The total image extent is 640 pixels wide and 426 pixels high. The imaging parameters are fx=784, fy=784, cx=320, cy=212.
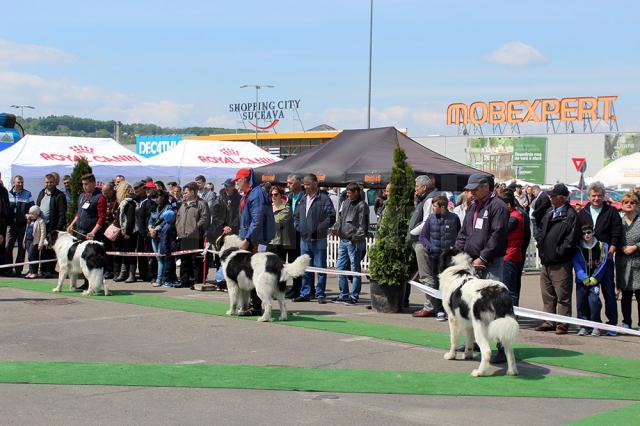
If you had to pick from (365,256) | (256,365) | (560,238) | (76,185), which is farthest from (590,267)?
(76,185)

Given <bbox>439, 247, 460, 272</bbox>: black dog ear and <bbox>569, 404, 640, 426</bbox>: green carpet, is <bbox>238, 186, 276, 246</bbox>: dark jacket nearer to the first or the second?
<bbox>439, 247, 460, 272</bbox>: black dog ear

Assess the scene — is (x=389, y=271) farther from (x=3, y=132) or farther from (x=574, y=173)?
(x=574, y=173)

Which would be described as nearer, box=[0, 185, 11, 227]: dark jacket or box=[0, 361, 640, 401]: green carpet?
box=[0, 361, 640, 401]: green carpet

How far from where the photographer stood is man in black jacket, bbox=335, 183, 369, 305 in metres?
13.6

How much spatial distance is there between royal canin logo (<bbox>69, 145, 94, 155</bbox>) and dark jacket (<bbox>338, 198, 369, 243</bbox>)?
1404 centimetres

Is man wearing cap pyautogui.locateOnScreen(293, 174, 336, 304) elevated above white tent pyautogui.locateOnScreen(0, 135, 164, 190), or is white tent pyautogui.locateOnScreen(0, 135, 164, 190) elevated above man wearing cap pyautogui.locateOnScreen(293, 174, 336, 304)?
white tent pyautogui.locateOnScreen(0, 135, 164, 190)

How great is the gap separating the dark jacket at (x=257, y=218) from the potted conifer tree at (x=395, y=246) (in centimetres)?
176

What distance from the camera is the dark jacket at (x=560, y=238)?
10922 millimetres

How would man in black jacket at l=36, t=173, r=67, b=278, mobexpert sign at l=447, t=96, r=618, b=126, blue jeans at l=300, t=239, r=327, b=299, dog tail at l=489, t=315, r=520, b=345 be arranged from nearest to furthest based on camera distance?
dog tail at l=489, t=315, r=520, b=345 < blue jeans at l=300, t=239, r=327, b=299 < man in black jacket at l=36, t=173, r=67, b=278 < mobexpert sign at l=447, t=96, r=618, b=126

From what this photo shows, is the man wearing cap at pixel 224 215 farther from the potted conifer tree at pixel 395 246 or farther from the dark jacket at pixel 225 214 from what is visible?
the potted conifer tree at pixel 395 246

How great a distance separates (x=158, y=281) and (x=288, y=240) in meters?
3.74

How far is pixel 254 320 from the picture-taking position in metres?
11.8

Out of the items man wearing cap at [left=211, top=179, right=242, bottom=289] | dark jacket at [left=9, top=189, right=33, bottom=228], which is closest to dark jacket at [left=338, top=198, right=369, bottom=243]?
man wearing cap at [left=211, top=179, right=242, bottom=289]

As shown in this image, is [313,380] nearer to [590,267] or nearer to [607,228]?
[590,267]
